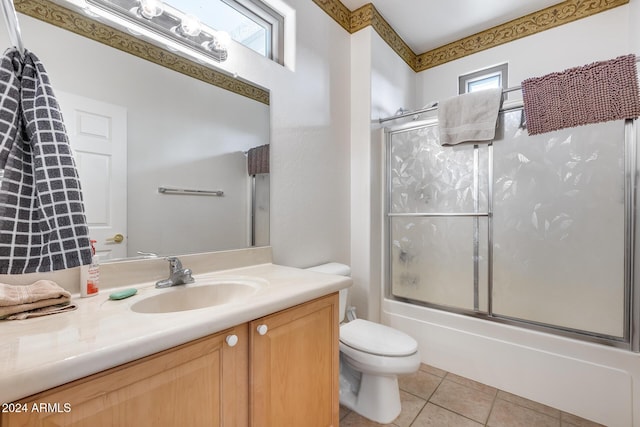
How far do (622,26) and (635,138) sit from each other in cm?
108

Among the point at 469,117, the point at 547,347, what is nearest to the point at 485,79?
the point at 469,117

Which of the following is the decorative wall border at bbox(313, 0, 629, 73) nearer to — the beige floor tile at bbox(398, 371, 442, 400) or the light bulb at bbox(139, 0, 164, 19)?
the light bulb at bbox(139, 0, 164, 19)

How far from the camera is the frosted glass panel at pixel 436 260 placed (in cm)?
191

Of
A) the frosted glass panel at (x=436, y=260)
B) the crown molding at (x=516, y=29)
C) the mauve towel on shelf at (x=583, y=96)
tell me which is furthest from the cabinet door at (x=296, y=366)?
the crown molding at (x=516, y=29)

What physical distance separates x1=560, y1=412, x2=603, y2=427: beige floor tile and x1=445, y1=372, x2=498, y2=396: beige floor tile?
31cm

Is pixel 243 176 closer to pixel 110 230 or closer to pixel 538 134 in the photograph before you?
pixel 110 230

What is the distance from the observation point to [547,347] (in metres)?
1.59

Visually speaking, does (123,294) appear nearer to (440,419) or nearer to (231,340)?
(231,340)

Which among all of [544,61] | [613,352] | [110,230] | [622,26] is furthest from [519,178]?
[110,230]

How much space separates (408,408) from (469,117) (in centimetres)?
179

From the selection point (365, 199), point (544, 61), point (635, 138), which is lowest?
point (365, 199)

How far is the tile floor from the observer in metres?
1.44

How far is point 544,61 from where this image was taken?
7.07 feet

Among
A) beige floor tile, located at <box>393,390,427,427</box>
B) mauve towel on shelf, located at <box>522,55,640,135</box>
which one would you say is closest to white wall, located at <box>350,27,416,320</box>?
beige floor tile, located at <box>393,390,427,427</box>
